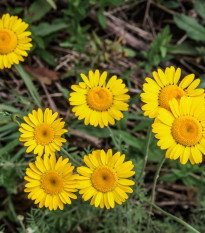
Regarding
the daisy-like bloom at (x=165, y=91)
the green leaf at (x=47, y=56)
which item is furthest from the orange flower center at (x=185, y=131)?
the green leaf at (x=47, y=56)

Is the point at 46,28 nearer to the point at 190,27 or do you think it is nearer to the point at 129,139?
the point at 129,139

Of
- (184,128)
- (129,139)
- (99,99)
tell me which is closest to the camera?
(184,128)

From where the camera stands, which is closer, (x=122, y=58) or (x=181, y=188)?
(x=181, y=188)

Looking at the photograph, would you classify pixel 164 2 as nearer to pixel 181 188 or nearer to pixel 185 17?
pixel 185 17

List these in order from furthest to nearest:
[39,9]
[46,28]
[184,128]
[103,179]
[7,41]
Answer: [39,9] < [46,28] < [7,41] < [103,179] < [184,128]

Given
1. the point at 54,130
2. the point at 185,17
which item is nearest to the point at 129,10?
the point at 185,17

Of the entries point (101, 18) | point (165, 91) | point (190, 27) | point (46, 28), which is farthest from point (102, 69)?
point (165, 91)
